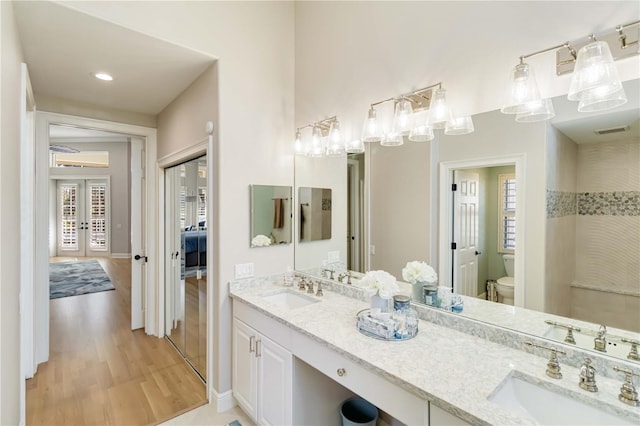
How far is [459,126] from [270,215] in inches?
62.2

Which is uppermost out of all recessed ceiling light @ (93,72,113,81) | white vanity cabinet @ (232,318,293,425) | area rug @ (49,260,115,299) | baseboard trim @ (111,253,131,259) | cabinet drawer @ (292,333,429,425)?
recessed ceiling light @ (93,72,113,81)

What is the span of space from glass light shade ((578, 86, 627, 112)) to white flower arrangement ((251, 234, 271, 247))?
6.96 feet

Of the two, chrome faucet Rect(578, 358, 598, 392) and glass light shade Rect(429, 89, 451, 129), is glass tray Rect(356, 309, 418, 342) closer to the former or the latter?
chrome faucet Rect(578, 358, 598, 392)

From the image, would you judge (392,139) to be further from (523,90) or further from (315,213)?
(315,213)

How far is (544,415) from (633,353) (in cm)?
42

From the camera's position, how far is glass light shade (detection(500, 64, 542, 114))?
4.52 ft

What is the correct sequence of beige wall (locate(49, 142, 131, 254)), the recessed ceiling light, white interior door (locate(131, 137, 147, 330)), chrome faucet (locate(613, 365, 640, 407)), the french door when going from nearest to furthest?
1. chrome faucet (locate(613, 365, 640, 407))
2. the recessed ceiling light
3. white interior door (locate(131, 137, 147, 330))
4. beige wall (locate(49, 142, 131, 254))
5. the french door

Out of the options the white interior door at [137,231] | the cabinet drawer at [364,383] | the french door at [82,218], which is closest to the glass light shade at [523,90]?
the cabinet drawer at [364,383]

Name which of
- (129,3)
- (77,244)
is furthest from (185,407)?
(77,244)

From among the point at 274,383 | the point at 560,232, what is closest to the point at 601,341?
the point at 560,232

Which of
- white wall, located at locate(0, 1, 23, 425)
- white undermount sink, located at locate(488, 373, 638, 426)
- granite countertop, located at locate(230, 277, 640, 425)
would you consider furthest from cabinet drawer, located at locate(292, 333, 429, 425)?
white wall, located at locate(0, 1, 23, 425)

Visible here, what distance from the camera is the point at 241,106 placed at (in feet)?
7.89

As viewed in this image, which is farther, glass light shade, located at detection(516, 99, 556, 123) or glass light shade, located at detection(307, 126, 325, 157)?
glass light shade, located at detection(307, 126, 325, 157)

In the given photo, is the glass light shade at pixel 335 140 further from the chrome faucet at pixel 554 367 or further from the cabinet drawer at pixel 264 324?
the chrome faucet at pixel 554 367
